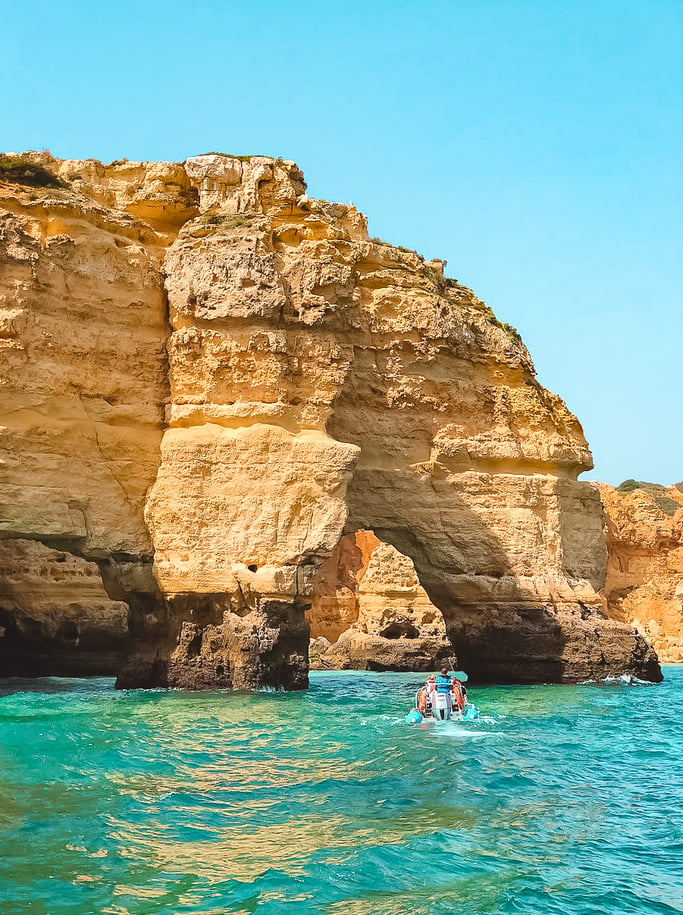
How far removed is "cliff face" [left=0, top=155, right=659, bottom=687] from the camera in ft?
69.6

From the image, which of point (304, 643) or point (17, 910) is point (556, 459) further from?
point (17, 910)

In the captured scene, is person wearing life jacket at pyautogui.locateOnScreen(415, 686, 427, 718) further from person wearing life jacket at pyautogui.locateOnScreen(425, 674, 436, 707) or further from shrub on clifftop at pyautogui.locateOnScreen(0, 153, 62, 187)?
shrub on clifftop at pyautogui.locateOnScreen(0, 153, 62, 187)

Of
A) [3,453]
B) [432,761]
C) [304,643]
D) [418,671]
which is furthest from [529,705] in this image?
[418,671]

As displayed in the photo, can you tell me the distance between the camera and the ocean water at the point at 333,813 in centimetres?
822

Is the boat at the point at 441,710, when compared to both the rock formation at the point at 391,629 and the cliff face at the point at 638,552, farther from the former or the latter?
the cliff face at the point at 638,552

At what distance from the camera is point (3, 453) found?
20.5 metres

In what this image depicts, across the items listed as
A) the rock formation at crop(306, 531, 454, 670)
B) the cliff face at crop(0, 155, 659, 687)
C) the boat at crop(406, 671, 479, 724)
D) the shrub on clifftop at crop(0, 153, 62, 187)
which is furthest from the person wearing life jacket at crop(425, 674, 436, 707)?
the rock formation at crop(306, 531, 454, 670)

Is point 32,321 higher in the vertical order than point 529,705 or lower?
higher

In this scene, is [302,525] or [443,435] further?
[443,435]

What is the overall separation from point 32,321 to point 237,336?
4.42 metres

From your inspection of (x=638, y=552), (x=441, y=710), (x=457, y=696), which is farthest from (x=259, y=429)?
(x=638, y=552)

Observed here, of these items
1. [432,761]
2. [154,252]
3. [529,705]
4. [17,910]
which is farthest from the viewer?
[154,252]

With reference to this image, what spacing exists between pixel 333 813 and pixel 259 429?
12.2m

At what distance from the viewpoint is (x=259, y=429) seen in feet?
71.6
